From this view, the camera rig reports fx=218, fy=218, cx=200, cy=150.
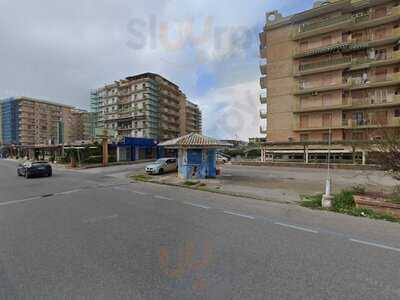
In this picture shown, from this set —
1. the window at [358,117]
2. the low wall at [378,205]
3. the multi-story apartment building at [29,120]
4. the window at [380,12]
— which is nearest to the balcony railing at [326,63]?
the window at [380,12]

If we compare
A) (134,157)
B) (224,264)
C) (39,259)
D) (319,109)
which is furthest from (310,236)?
(134,157)

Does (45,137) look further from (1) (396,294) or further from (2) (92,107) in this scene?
(1) (396,294)

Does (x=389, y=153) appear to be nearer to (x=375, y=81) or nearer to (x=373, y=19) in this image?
(x=375, y=81)

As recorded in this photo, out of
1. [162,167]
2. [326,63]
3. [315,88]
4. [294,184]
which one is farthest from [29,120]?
[294,184]

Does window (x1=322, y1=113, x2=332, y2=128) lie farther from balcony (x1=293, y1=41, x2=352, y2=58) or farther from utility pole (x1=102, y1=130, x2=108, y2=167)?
utility pole (x1=102, y1=130, x2=108, y2=167)

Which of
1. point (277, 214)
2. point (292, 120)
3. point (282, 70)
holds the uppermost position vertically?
point (282, 70)

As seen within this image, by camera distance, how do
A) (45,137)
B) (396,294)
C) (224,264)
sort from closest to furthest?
1. (396,294)
2. (224,264)
3. (45,137)

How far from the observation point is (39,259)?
3701 mm

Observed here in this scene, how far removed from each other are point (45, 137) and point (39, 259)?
112 meters

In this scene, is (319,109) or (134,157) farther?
(134,157)

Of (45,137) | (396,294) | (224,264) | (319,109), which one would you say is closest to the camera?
(396,294)

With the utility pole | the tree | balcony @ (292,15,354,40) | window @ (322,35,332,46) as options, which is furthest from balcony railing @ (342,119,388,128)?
the utility pole

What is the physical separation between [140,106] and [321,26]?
160 feet

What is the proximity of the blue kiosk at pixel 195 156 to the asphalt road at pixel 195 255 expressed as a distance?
890 centimetres
